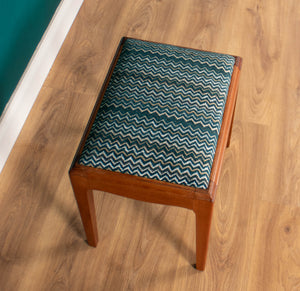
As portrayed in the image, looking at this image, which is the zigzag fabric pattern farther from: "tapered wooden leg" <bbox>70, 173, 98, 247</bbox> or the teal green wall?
the teal green wall

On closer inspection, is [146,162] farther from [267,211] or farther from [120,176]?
[267,211]

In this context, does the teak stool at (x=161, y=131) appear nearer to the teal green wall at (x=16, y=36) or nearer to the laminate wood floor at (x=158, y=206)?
the laminate wood floor at (x=158, y=206)

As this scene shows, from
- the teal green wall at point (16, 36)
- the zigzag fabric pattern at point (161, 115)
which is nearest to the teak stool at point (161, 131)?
the zigzag fabric pattern at point (161, 115)

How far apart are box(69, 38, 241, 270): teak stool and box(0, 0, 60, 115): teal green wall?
0.55 metres

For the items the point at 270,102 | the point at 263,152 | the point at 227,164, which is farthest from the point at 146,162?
the point at 270,102

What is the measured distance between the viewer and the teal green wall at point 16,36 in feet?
5.46

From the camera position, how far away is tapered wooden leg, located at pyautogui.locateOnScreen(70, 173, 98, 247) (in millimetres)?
1219

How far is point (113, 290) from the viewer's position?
146 cm

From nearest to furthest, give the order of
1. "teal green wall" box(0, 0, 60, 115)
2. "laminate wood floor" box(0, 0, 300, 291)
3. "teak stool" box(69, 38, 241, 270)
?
"teak stool" box(69, 38, 241, 270)
"laminate wood floor" box(0, 0, 300, 291)
"teal green wall" box(0, 0, 60, 115)

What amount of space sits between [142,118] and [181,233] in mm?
533

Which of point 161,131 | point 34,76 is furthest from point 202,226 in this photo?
point 34,76

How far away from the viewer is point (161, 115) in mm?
1237

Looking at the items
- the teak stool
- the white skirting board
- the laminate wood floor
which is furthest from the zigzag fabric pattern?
the white skirting board

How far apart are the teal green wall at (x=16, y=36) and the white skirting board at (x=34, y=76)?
0.03 metres
